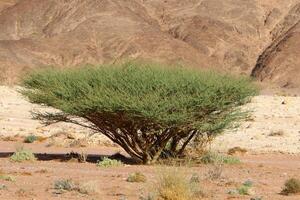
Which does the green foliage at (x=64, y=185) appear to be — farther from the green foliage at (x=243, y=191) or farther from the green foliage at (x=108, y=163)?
the green foliage at (x=108, y=163)

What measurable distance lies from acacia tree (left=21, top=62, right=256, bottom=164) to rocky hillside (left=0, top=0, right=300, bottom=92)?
72431 mm

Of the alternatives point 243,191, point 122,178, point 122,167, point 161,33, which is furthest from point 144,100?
point 161,33

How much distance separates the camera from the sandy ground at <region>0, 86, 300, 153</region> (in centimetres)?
3053

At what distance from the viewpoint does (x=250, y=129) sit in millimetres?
36656

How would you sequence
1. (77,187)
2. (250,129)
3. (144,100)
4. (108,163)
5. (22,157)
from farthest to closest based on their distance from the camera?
(250,129) → (22,157) → (108,163) → (144,100) → (77,187)

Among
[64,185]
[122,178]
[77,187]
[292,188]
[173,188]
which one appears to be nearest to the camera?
[173,188]

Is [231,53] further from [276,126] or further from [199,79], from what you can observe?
[199,79]

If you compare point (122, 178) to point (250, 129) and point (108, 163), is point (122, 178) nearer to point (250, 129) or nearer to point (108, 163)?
point (108, 163)

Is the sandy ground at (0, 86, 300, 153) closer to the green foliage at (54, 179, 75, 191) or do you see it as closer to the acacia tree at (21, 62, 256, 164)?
the acacia tree at (21, 62, 256, 164)

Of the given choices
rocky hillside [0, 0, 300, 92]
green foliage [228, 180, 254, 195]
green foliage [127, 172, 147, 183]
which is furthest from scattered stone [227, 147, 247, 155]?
rocky hillside [0, 0, 300, 92]

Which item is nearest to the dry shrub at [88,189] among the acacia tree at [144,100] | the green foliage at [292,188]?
the green foliage at [292,188]

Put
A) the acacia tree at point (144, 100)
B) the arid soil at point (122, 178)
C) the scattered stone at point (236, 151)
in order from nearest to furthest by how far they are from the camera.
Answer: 1. the arid soil at point (122, 178)
2. the acacia tree at point (144, 100)
3. the scattered stone at point (236, 151)

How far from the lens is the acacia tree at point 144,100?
816 inches

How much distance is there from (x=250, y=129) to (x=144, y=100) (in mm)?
16841
